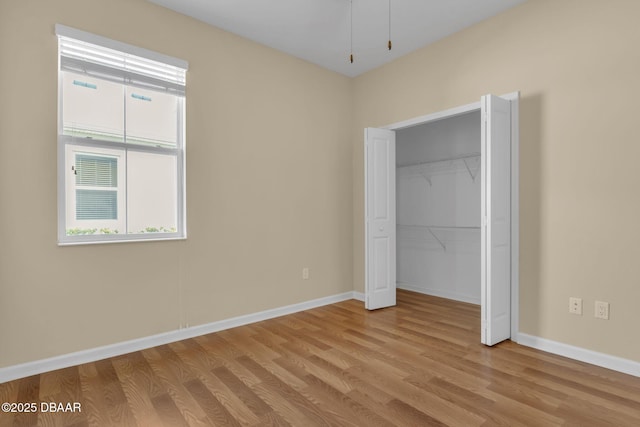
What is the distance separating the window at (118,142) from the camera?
2789mm

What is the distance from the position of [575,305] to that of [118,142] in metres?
4.11

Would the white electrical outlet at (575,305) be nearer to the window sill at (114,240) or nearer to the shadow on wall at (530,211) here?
the shadow on wall at (530,211)

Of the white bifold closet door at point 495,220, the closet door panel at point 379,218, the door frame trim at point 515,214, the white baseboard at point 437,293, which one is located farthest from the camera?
the white baseboard at point 437,293

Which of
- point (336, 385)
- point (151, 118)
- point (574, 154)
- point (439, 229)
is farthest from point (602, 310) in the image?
point (151, 118)

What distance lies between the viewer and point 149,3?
10.2ft

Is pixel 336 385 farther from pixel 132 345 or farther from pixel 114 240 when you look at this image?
pixel 114 240

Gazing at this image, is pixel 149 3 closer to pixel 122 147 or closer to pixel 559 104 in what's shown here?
pixel 122 147

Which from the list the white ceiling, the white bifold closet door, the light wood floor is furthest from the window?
the white bifold closet door

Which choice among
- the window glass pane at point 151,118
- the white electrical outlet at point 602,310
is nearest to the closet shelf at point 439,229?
the white electrical outlet at point 602,310

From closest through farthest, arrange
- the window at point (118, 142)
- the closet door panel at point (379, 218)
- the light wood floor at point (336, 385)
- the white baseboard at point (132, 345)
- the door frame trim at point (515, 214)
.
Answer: the light wood floor at point (336, 385), the white baseboard at point (132, 345), the window at point (118, 142), the door frame trim at point (515, 214), the closet door panel at point (379, 218)

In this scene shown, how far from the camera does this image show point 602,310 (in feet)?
8.82

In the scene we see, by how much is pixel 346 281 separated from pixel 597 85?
3.39 m

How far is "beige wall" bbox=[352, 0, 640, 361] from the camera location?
260 cm

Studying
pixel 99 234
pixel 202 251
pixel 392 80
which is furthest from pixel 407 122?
pixel 99 234
